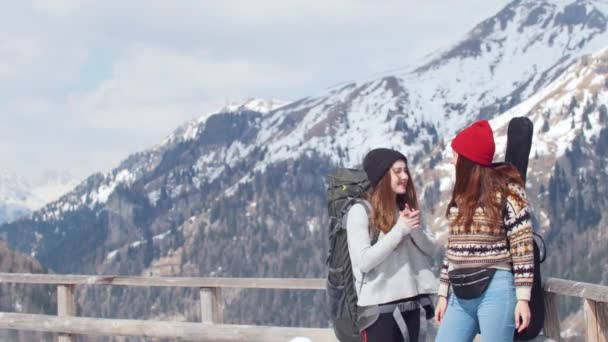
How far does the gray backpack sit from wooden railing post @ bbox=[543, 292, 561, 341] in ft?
4.17

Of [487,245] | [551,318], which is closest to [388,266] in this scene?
[487,245]

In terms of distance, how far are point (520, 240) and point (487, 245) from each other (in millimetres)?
211

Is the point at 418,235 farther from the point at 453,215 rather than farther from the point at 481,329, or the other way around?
the point at 481,329

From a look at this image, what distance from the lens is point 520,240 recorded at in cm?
532

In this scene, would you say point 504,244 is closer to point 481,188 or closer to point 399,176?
point 481,188

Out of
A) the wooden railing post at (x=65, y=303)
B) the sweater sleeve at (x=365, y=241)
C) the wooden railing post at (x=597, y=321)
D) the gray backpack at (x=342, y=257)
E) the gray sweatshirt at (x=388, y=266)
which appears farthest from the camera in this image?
the wooden railing post at (x=65, y=303)

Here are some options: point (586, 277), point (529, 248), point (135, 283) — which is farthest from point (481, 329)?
point (586, 277)

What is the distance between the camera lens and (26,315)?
10289mm

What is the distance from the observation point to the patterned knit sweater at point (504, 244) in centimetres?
529

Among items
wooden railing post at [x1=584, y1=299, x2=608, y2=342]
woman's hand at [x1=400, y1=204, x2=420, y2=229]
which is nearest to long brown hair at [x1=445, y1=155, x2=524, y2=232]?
woman's hand at [x1=400, y1=204, x2=420, y2=229]

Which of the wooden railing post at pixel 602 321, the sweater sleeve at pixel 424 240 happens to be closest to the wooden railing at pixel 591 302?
the wooden railing post at pixel 602 321

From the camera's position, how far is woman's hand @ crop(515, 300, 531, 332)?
525cm

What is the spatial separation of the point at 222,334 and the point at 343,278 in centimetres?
269

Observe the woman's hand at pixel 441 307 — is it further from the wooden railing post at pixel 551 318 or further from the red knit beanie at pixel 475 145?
the red knit beanie at pixel 475 145
